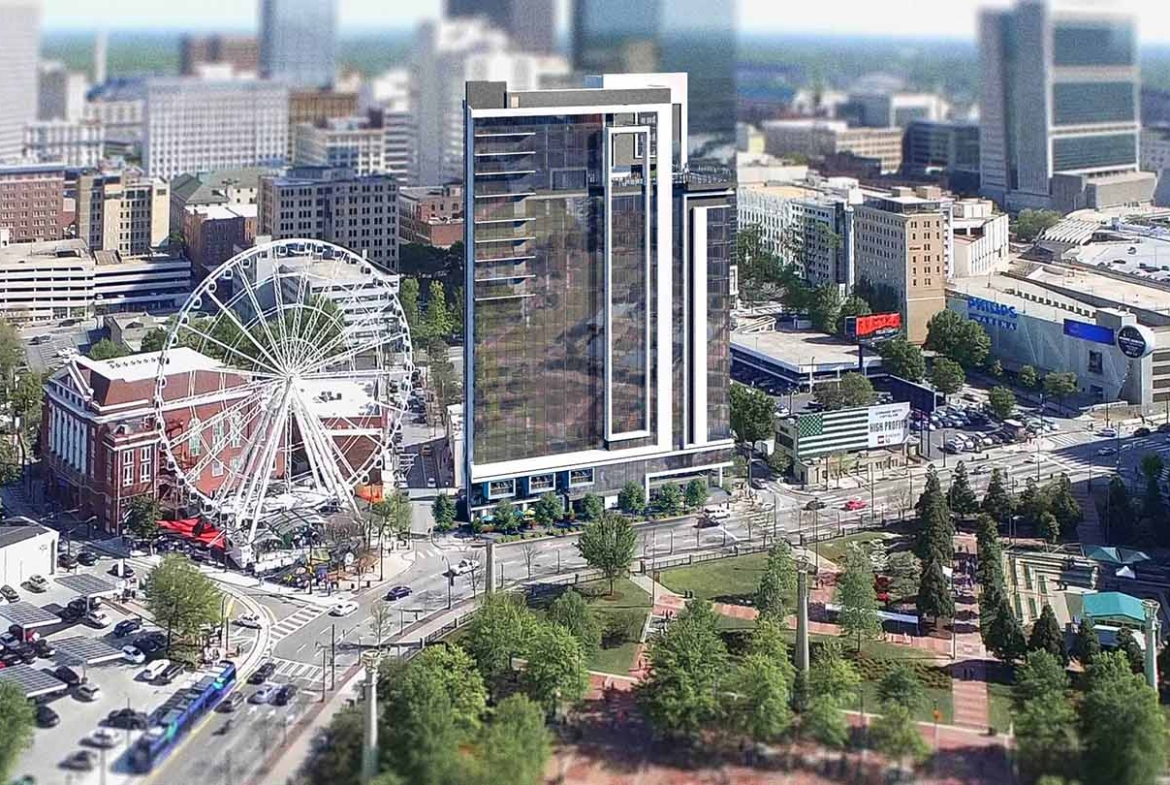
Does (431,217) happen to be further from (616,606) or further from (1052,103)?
(616,606)

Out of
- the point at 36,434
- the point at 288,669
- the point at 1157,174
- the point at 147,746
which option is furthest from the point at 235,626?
the point at 1157,174

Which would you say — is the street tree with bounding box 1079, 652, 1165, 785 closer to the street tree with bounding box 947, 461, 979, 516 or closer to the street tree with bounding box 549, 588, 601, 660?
the street tree with bounding box 549, 588, 601, 660

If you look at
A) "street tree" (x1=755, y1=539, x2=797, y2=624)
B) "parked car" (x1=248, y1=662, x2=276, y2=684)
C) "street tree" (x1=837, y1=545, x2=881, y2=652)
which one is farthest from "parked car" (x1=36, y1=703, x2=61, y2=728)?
"street tree" (x1=837, y1=545, x2=881, y2=652)

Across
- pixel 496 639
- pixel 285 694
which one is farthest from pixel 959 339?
pixel 285 694

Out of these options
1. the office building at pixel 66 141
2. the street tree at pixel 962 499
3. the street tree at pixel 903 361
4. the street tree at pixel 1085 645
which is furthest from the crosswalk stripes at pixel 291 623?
the office building at pixel 66 141

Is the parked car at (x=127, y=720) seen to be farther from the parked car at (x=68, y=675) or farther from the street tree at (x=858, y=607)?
the street tree at (x=858, y=607)

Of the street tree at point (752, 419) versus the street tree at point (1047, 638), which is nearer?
the street tree at point (1047, 638)

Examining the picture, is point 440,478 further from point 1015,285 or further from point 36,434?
point 1015,285
